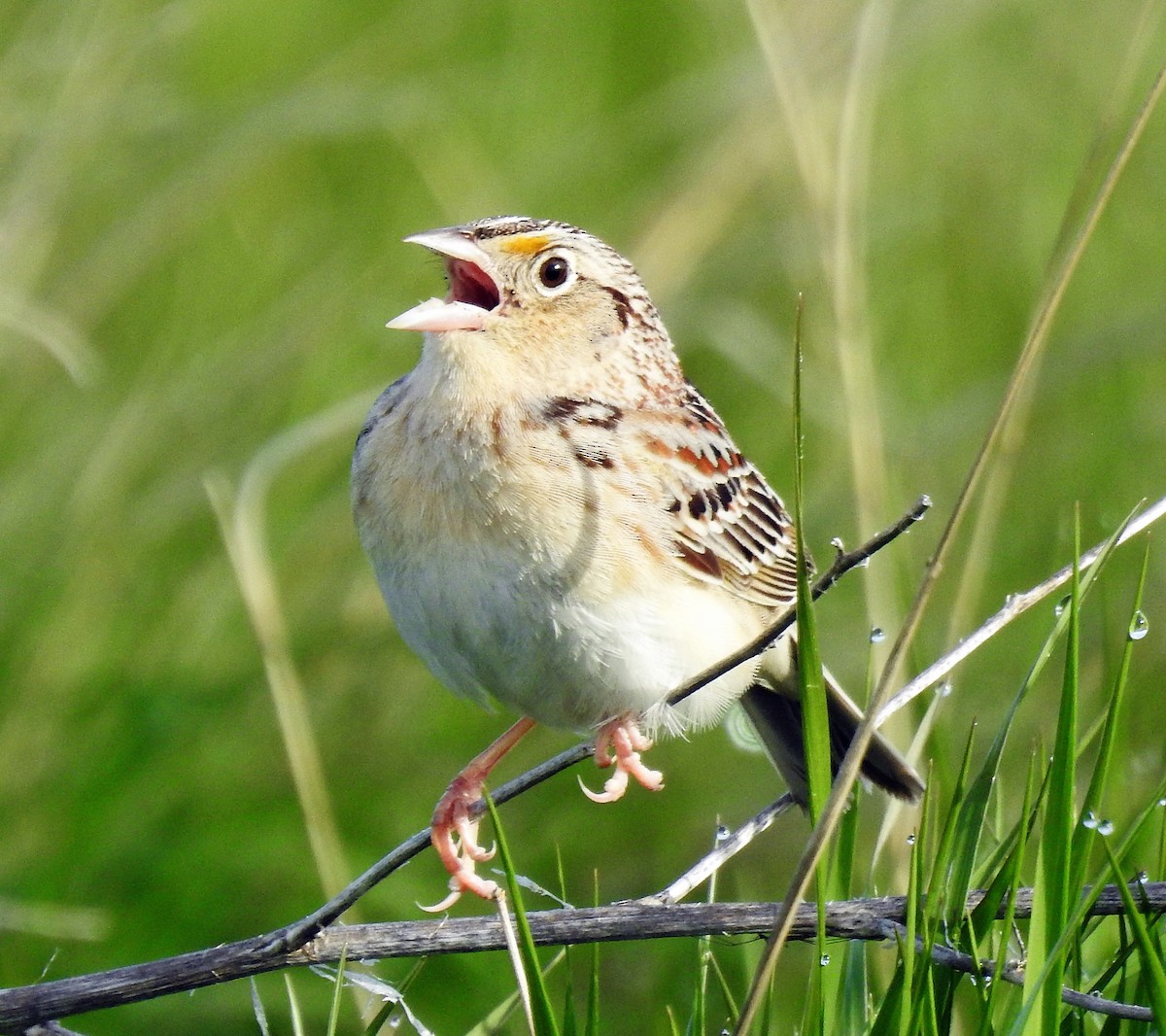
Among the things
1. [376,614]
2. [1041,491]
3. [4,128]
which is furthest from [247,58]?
[1041,491]

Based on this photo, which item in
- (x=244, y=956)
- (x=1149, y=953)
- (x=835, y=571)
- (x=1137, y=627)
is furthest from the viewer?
(x=1137, y=627)

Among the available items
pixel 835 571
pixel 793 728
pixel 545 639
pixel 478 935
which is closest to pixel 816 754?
pixel 835 571

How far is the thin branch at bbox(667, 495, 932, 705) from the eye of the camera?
1.88 m

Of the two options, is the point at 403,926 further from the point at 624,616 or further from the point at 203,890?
the point at 203,890

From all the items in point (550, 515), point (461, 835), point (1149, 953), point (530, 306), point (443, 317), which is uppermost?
point (530, 306)

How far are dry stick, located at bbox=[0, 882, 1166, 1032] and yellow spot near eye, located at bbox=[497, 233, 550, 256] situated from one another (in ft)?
4.99

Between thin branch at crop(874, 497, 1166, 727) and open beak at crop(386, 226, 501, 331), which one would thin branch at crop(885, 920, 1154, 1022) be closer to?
thin branch at crop(874, 497, 1166, 727)

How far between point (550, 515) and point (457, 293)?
0.58 metres

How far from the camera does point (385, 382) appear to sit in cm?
538

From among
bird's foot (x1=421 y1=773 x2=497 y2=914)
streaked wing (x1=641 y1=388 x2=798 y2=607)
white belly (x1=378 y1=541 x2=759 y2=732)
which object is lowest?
bird's foot (x1=421 y1=773 x2=497 y2=914)

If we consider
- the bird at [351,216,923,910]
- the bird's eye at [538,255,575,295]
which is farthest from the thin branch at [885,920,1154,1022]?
the bird's eye at [538,255,575,295]

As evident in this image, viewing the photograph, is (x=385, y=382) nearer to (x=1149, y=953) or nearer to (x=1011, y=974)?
(x=1011, y=974)

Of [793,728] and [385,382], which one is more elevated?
[385,382]

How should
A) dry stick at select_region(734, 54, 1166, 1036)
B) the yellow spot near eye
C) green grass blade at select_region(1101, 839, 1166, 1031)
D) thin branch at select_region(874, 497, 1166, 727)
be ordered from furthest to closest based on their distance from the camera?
the yellow spot near eye < thin branch at select_region(874, 497, 1166, 727) < green grass blade at select_region(1101, 839, 1166, 1031) < dry stick at select_region(734, 54, 1166, 1036)
